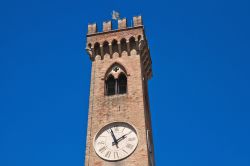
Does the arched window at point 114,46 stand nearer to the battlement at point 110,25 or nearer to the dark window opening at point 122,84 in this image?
the battlement at point 110,25

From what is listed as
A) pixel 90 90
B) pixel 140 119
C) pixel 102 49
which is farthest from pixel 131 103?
pixel 102 49

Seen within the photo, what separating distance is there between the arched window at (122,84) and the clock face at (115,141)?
8.71ft

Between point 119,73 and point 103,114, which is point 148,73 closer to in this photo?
point 119,73

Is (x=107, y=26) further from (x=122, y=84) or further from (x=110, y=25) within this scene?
(x=122, y=84)

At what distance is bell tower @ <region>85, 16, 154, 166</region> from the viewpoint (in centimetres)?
2291

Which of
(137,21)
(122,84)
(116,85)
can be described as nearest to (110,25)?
(137,21)

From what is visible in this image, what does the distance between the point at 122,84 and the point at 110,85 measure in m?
0.76

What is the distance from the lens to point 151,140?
25.9 m

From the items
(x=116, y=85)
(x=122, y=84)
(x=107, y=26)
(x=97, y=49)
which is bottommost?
(x=116, y=85)

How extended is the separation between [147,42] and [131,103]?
20.8ft

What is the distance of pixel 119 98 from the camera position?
25344mm

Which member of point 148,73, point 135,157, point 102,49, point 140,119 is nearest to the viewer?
point 135,157

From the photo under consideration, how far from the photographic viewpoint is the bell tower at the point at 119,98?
22.9 meters

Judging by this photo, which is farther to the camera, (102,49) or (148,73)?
(148,73)
